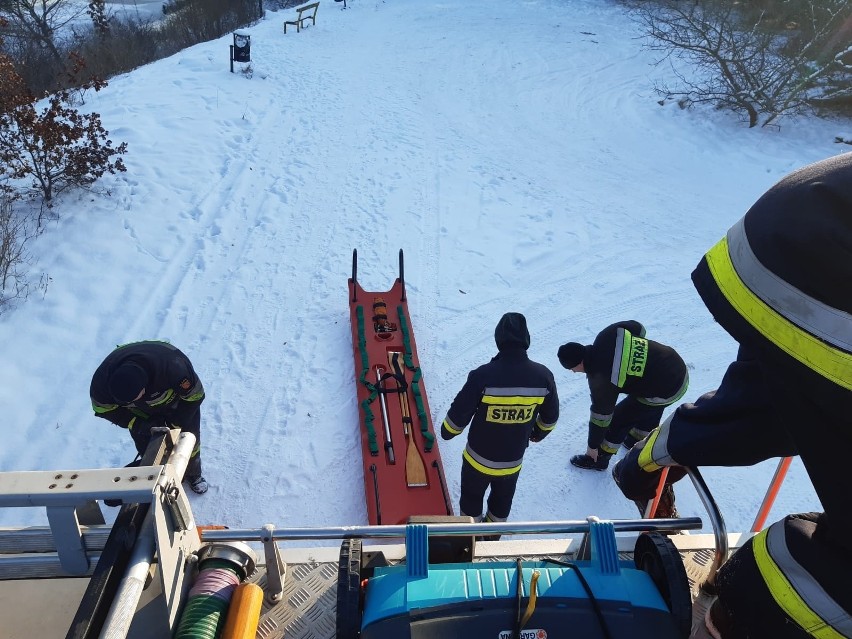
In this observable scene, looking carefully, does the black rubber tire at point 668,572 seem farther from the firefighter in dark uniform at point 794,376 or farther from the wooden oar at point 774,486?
the wooden oar at point 774,486

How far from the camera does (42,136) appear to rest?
726 cm

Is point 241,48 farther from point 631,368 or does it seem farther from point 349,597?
point 349,597

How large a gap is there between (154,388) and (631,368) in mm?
3305

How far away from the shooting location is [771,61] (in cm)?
1209

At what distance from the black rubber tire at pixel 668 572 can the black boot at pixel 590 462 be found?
288 centimetres

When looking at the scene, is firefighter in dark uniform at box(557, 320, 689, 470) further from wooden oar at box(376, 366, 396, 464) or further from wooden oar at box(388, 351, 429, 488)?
wooden oar at box(376, 366, 396, 464)

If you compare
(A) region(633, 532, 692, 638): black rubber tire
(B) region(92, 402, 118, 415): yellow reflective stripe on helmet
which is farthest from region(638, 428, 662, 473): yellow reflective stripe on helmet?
(B) region(92, 402, 118, 415): yellow reflective stripe on helmet

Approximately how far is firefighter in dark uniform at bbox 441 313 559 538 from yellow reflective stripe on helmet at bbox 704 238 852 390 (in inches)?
89.4

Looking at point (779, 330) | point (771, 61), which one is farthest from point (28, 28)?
point (779, 330)

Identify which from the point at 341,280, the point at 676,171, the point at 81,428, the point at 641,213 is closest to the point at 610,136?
the point at 676,171

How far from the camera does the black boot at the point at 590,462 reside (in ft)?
15.9

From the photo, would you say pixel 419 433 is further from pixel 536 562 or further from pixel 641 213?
pixel 641 213

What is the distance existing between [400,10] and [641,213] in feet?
41.4

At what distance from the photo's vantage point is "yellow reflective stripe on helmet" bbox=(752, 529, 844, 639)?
53.0 inches
